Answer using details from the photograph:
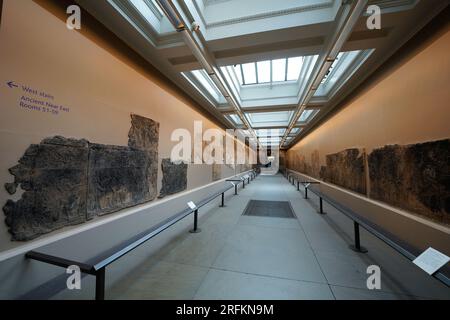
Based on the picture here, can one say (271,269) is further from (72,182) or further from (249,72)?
(249,72)

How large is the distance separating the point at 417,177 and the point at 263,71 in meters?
4.38

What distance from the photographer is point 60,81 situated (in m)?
1.85

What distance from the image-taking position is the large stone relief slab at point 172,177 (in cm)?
359

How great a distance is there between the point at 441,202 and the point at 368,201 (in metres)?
1.50

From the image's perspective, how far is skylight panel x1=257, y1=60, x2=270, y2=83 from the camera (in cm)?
478

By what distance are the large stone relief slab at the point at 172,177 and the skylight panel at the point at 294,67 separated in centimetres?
411

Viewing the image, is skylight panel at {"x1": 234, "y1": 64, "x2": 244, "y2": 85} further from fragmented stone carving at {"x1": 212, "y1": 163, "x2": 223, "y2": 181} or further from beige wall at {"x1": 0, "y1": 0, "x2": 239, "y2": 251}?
fragmented stone carving at {"x1": 212, "y1": 163, "x2": 223, "y2": 181}

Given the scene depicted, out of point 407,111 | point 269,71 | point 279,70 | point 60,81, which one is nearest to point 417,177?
point 407,111

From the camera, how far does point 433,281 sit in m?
1.84

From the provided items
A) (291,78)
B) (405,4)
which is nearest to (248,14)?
(405,4)

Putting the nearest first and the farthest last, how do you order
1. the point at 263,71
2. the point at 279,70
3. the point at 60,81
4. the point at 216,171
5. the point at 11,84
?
the point at 11,84, the point at 60,81, the point at 279,70, the point at 263,71, the point at 216,171

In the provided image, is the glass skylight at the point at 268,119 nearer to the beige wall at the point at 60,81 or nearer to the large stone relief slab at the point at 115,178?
the beige wall at the point at 60,81

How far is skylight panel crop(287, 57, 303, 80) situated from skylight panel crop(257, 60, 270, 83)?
0.61 meters
